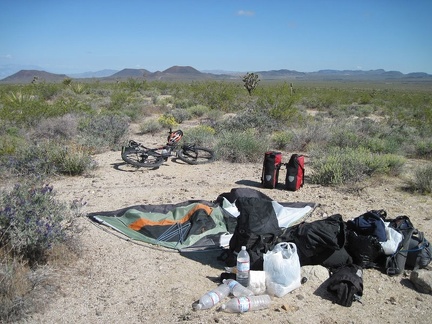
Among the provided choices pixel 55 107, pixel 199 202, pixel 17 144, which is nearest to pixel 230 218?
pixel 199 202

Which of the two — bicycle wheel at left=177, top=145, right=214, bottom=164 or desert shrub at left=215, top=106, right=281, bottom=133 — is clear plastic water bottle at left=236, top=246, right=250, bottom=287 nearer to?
bicycle wheel at left=177, top=145, right=214, bottom=164

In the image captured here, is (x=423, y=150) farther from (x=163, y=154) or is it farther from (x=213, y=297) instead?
(x=213, y=297)

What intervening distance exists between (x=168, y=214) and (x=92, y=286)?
1754 millimetres

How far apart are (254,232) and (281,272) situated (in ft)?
1.79

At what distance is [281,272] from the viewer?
391 centimetres

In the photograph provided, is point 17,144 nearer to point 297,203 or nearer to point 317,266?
point 297,203

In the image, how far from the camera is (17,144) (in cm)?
889

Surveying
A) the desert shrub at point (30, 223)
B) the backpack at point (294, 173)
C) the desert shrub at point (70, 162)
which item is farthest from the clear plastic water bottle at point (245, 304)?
the desert shrub at point (70, 162)

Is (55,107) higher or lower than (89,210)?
higher

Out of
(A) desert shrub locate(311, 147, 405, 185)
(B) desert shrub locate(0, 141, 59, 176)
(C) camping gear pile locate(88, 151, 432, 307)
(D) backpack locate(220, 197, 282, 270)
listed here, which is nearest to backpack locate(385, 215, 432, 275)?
(C) camping gear pile locate(88, 151, 432, 307)

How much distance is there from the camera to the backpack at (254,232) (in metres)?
4.22

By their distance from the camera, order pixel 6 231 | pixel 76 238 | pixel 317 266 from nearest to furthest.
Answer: pixel 6 231
pixel 317 266
pixel 76 238

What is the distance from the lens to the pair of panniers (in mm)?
7117

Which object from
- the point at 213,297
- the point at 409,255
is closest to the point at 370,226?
the point at 409,255
